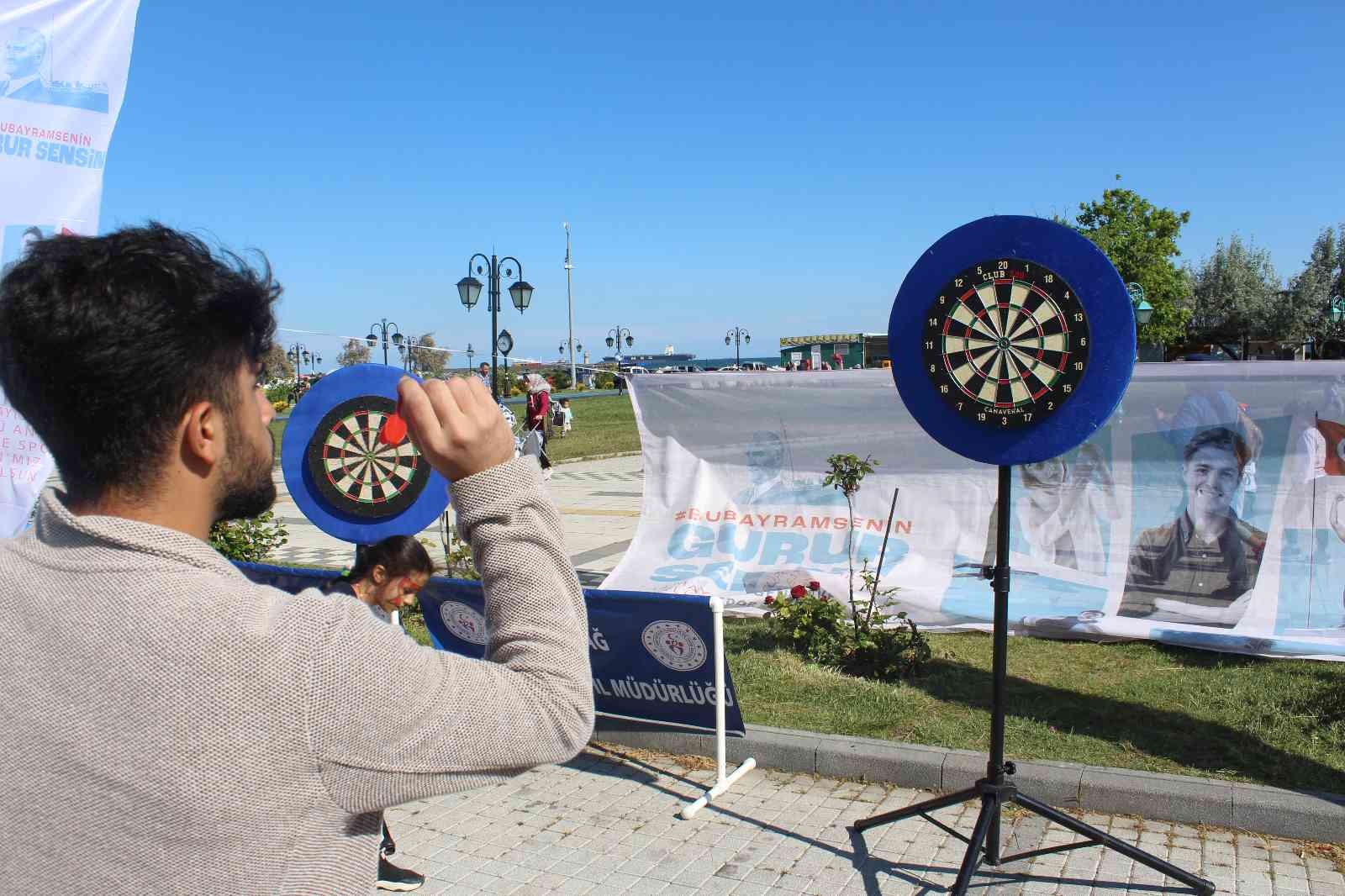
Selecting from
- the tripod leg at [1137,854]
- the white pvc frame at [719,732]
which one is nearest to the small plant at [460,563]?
the white pvc frame at [719,732]

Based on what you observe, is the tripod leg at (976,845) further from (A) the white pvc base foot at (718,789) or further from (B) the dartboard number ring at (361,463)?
(B) the dartboard number ring at (361,463)

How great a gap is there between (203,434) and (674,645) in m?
3.98

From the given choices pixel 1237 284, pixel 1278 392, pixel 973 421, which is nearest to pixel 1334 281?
pixel 1237 284

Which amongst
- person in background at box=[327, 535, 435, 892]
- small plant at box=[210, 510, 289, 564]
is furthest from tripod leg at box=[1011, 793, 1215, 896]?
small plant at box=[210, 510, 289, 564]

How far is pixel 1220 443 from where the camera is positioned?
6785 mm

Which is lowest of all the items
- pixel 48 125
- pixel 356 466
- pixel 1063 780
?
pixel 1063 780

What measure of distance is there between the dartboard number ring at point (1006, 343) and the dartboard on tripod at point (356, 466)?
225 centimetres

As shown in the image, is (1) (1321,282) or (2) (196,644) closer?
(2) (196,644)

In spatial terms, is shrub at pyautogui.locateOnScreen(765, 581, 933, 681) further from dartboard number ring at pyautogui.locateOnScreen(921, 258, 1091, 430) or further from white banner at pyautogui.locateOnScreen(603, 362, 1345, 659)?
dartboard number ring at pyautogui.locateOnScreen(921, 258, 1091, 430)

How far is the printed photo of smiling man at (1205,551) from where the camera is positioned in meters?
6.65

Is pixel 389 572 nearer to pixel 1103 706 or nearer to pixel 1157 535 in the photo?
pixel 1103 706

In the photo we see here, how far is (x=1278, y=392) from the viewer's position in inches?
260

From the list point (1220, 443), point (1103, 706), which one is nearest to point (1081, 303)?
point (1103, 706)

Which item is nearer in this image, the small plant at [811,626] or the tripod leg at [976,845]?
the tripod leg at [976,845]
